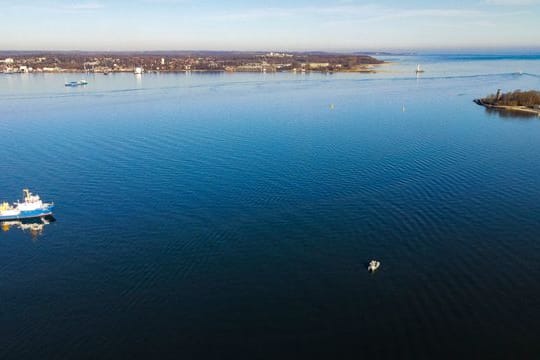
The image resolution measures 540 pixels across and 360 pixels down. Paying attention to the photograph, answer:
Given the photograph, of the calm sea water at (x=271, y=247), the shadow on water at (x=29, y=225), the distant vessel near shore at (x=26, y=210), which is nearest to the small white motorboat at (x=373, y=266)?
the calm sea water at (x=271, y=247)

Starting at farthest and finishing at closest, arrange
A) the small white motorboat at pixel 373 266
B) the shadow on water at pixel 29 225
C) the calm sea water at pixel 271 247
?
the shadow on water at pixel 29 225, the small white motorboat at pixel 373 266, the calm sea water at pixel 271 247

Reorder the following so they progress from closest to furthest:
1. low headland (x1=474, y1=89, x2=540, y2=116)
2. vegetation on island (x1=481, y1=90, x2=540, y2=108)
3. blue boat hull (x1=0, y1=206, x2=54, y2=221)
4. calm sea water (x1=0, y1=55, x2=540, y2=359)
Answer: calm sea water (x1=0, y1=55, x2=540, y2=359), blue boat hull (x1=0, y1=206, x2=54, y2=221), low headland (x1=474, y1=89, x2=540, y2=116), vegetation on island (x1=481, y1=90, x2=540, y2=108)

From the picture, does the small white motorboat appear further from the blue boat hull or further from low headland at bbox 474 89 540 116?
low headland at bbox 474 89 540 116

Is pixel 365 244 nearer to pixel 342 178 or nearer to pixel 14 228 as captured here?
pixel 342 178

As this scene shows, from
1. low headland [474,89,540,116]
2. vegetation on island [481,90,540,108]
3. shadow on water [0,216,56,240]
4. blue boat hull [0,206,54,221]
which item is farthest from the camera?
vegetation on island [481,90,540,108]

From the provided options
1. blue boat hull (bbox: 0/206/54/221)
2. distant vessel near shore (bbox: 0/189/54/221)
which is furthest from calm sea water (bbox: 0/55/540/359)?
distant vessel near shore (bbox: 0/189/54/221)

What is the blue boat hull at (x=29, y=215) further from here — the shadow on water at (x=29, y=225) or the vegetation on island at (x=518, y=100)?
the vegetation on island at (x=518, y=100)
